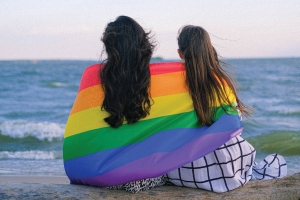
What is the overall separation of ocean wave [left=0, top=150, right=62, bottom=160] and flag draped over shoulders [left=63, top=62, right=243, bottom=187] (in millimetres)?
4307

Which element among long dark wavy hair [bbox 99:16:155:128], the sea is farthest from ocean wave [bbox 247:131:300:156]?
long dark wavy hair [bbox 99:16:155:128]

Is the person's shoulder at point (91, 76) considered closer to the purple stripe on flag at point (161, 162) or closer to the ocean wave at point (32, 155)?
the purple stripe on flag at point (161, 162)

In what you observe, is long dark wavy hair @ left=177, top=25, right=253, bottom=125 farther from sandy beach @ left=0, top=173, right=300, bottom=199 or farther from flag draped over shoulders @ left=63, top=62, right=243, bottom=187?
sandy beach @ left=0, top=173, right=300, bottom=199

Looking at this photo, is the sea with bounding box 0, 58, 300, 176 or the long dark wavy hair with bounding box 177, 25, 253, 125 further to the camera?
the sea with bounding box 0, 58, 300, 176

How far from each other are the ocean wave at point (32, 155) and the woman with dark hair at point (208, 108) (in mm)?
4524

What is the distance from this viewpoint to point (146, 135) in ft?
9.84

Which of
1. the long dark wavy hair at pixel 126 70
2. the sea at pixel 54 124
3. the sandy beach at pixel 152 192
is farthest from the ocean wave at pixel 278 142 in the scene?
the long dark wavy hair at pixel 126 70

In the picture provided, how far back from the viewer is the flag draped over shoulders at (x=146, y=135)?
2.93m

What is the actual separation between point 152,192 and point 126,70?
30.7 inches

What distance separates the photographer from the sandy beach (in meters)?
2.80

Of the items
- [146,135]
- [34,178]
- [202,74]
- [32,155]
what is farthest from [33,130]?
[202,74]

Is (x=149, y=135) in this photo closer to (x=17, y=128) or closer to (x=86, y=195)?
(x=86, y=195)

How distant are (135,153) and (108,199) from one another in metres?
0.32

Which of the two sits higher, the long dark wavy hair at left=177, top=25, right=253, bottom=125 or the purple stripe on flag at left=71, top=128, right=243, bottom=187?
the long dark wavy hair at left=177, top=25, right=253, bottom=125
